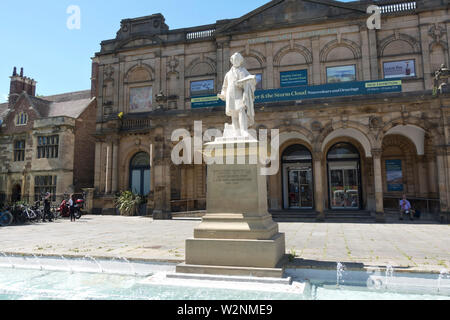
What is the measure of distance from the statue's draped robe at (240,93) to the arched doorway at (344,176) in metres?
16.1

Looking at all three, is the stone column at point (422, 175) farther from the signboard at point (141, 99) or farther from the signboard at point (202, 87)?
the signboard at point (141, 99)

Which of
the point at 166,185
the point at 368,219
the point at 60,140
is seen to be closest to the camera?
the point at 368,219

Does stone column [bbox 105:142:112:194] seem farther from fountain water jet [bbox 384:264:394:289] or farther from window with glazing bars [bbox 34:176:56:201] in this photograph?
fountain water jet [bbox 384:264:394:289]

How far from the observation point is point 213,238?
237 inches

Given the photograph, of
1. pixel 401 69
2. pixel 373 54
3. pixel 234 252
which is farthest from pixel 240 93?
pixel 401 69

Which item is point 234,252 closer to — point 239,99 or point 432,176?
point 239,99

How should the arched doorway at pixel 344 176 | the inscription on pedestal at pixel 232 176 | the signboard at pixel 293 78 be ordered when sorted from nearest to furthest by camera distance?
the inscription on pedestal at pixel 232 176
the arched doorway at pixel 344 176
the signboard at pixel 293 78

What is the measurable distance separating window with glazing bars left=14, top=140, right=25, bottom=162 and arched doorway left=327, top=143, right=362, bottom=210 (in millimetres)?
28193

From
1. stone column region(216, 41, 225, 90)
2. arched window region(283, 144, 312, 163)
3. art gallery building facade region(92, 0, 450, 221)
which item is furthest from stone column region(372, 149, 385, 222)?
stone column region(216, 41, 225, 90)

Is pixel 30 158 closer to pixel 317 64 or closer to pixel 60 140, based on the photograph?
pixel 60 140

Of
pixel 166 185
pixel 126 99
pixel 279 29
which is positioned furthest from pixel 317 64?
pixel 126 99

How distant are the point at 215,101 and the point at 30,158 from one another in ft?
66.4

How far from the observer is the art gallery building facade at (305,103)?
1681 cm

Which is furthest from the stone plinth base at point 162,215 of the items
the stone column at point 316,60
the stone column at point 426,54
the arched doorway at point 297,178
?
the stone column at point 426,54
